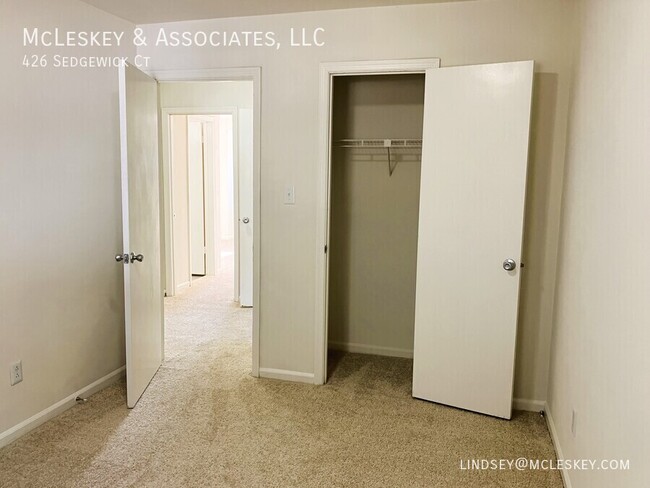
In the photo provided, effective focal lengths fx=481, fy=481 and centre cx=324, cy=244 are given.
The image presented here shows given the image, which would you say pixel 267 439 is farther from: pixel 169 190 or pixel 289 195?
pixel 169 190

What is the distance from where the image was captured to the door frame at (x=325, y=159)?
2.94 m

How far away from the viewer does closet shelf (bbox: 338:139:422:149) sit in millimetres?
3593

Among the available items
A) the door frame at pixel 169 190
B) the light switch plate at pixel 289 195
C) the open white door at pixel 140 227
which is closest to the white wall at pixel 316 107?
the light switch plate at pixel 289 195

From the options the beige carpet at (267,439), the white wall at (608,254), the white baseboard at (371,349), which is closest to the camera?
the white wall at (608,254)

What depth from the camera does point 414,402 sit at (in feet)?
9.91

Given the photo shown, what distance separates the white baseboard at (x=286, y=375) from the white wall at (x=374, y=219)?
79cm

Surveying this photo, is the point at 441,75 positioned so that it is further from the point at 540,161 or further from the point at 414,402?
the point at 414,402

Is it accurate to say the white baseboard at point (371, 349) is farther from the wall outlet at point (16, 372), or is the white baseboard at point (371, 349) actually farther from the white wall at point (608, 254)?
the wall outlet at point (16, 372)

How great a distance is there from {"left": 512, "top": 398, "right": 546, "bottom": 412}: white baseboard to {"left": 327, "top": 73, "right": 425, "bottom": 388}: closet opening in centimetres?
83

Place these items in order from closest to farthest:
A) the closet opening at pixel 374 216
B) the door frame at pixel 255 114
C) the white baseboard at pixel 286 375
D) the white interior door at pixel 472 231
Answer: the white interior door at pixel 472 231, the door frame at pixel 255 114, the white baseboard at pixel 286 375, the closet opening at pixel 374 216

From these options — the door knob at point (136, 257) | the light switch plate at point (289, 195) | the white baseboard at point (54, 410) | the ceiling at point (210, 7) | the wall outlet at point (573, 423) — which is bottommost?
the white baseboard at point (54, 410)

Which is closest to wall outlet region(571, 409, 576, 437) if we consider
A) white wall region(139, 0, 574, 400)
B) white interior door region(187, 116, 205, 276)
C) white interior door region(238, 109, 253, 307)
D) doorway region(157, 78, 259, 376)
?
white wall region(139, 0, 574, 400)

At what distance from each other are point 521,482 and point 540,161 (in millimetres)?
1708

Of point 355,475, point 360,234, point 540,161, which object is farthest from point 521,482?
point 360,234
